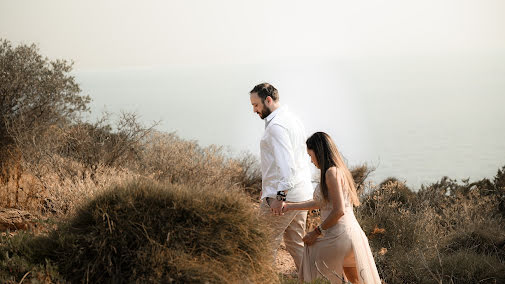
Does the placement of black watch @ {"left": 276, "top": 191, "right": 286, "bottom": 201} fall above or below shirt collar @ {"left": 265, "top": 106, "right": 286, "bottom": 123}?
below

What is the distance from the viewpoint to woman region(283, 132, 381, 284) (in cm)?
502

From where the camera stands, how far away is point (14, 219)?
7.35 metres

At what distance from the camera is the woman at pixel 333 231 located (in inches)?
198

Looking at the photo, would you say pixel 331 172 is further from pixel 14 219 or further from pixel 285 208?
pixel 14 219

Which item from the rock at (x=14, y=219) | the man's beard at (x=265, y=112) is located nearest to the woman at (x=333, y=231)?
the man's beard at (x=265, y=112)

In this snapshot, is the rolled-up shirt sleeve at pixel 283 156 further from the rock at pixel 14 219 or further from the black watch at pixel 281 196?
the rock at pixel 14 219

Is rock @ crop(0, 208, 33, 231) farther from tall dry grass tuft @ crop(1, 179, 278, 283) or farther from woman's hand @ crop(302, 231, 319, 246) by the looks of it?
woman's hand @ crop(302, 231, 319, 246)

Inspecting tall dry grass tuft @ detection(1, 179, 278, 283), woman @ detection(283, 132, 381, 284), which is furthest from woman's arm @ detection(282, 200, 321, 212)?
tall dry grass tuft @ detection(1, 179, 278, 283)

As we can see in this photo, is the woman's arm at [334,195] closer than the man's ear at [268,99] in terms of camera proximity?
Yes

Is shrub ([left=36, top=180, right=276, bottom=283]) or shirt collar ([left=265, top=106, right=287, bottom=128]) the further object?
shirt collar ([left=265, top=106, right=287, bottom=128])

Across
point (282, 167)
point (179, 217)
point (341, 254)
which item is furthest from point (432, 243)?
point (179, 217)

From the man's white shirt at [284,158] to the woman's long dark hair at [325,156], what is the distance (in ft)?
0.85

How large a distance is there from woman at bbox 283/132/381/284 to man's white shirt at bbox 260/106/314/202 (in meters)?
0.22

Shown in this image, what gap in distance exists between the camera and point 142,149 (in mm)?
10031
